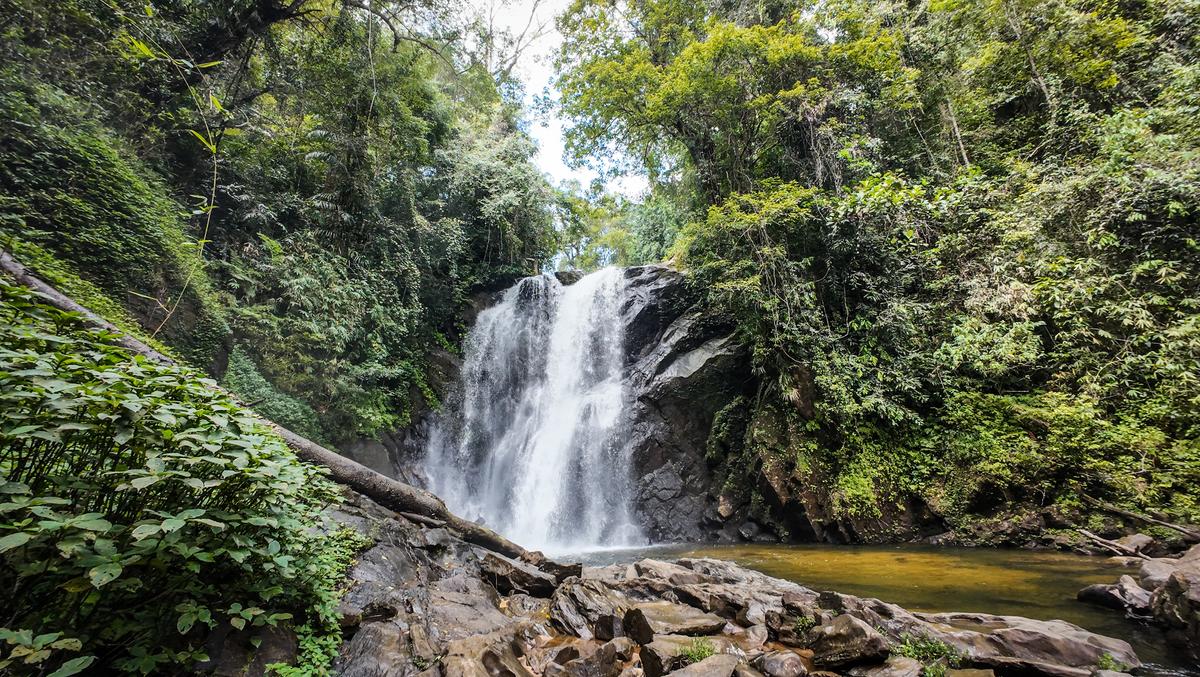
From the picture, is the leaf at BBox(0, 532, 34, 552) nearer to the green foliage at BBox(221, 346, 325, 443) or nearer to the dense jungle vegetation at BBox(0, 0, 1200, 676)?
the dense jungle vegetation at BBox(0, 0, 1200, 676)

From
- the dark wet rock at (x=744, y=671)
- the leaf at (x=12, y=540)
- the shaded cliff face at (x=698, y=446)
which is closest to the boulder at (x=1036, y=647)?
the dark wet rock at (x=744, y=671)

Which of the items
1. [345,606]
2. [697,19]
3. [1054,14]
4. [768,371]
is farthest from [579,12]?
[345,606]

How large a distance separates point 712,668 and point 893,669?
1.17m

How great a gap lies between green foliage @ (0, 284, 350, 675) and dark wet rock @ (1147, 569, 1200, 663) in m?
6.07

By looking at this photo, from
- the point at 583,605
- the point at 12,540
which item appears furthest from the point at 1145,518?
the point at 12,540

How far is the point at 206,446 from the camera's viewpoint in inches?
74.4

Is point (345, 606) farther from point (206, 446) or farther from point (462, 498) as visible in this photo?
point (462, 498)

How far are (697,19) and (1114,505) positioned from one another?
15.2 meters

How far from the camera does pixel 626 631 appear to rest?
11.3 ft

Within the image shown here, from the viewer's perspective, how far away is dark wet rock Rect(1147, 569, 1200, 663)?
3.04m

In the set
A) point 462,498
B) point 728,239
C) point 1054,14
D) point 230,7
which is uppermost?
point 1054,14

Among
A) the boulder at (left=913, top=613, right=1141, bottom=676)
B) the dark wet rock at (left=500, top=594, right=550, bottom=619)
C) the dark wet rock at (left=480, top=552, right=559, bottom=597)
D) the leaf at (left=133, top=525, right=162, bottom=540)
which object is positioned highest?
the leaf at (left=133, top=525, right=162, bottom=540)

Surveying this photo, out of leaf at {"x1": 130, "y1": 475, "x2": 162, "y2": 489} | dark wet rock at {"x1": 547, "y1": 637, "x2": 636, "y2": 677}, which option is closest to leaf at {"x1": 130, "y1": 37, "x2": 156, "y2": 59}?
leaf at {"x1": 130, "y1": 475, "x2": 162, "y2": 489}

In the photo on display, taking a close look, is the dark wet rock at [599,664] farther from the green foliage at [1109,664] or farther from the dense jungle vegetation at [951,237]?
the dense jungle vegetation at [951,237]
